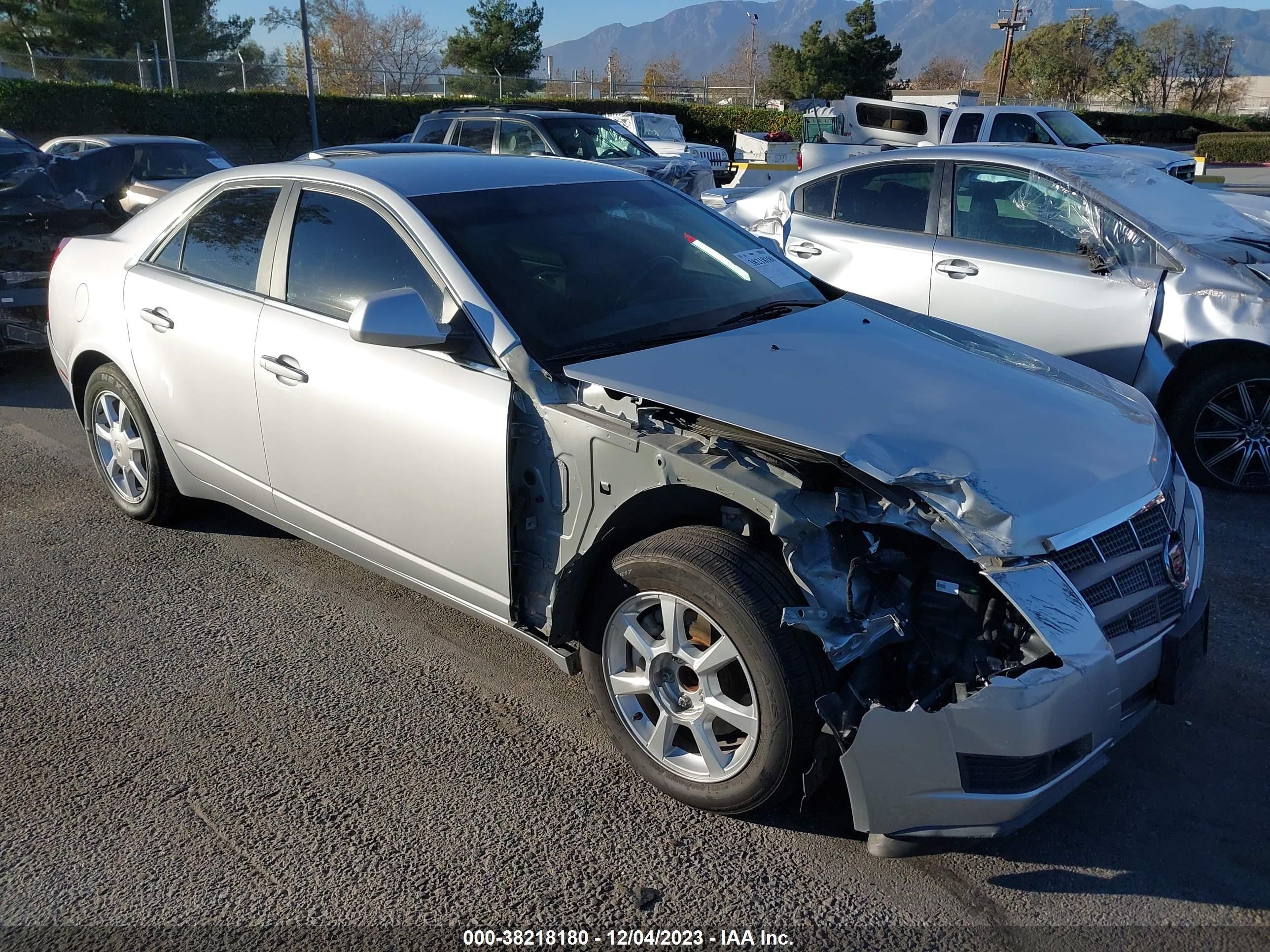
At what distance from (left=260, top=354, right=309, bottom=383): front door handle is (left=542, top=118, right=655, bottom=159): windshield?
10.3 meters

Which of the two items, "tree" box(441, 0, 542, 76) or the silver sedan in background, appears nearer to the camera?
the silver sedan in background

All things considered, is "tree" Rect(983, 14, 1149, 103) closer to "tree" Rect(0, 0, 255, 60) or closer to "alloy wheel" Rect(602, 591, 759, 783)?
"tree" Rect(0, 0, 255, 60)

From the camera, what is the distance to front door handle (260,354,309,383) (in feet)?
12.3

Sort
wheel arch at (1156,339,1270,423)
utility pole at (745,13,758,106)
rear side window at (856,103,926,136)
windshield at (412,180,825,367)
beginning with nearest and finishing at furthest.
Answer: windshield at (412,180,825,367) → wheel arch at (1156,339,1270,423) → rear side window at (856,103,926,136) → utility pole at (745,13,758,106)

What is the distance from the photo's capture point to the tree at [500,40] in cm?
4722

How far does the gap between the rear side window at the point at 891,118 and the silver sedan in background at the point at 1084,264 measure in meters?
14.7

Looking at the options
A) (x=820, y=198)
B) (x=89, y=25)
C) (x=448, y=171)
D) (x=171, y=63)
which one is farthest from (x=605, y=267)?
(x=89, y=25)

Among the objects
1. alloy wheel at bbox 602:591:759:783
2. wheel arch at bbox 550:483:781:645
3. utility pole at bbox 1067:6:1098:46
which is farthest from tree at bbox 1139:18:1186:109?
alloy wheel at bbox 602:591:759:783

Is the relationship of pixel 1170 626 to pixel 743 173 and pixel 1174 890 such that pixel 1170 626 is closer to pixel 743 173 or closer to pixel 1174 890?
pixel 1174 890

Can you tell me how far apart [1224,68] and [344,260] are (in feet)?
281

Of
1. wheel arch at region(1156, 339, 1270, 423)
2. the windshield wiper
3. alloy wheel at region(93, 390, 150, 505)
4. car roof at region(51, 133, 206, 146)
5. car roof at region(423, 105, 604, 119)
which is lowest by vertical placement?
alloy wheel at region(93, 390, 150, 505)

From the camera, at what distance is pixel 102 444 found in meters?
5.20

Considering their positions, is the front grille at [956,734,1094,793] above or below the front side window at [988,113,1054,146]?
below

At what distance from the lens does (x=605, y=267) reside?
375cm
